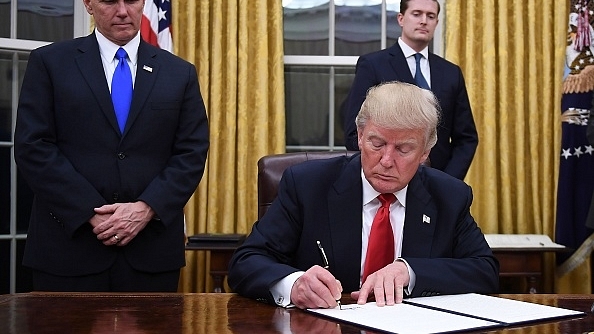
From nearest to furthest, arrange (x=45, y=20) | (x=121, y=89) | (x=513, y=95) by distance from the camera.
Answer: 1. (x=121, y=89)
2. (x=45, y=20)
3. (x=513, y=95)

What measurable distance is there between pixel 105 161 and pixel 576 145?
10.5ft

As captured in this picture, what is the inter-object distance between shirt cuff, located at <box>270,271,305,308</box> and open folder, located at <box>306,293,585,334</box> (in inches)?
5.0

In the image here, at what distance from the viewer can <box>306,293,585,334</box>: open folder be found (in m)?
1.75

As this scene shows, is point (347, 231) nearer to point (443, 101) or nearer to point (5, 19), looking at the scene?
point (443, 101)

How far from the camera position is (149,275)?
3.00 meters

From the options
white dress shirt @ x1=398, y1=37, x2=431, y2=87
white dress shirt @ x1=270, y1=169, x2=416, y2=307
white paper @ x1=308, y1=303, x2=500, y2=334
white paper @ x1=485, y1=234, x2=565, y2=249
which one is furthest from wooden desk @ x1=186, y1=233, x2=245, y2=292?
white paper @ x1=308, y1=303, x2=500, y2=334

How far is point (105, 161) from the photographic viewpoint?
3.01 metres

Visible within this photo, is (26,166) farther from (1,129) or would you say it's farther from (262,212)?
(1,129)

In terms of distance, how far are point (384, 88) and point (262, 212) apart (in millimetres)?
751

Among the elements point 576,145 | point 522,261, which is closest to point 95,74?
point 522,261

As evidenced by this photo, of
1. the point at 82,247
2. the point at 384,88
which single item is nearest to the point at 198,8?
the point at 82,247

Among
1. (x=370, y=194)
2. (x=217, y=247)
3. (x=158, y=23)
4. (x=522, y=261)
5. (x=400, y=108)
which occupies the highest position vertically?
(x=158, y=23)

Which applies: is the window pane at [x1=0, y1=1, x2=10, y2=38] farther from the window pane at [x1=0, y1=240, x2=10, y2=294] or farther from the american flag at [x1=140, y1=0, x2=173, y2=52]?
the window pane at [x1=0, y1=240, x2=10, y2=294]

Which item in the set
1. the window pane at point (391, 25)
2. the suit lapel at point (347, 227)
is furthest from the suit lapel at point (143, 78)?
the window pane at point (391, 25)
